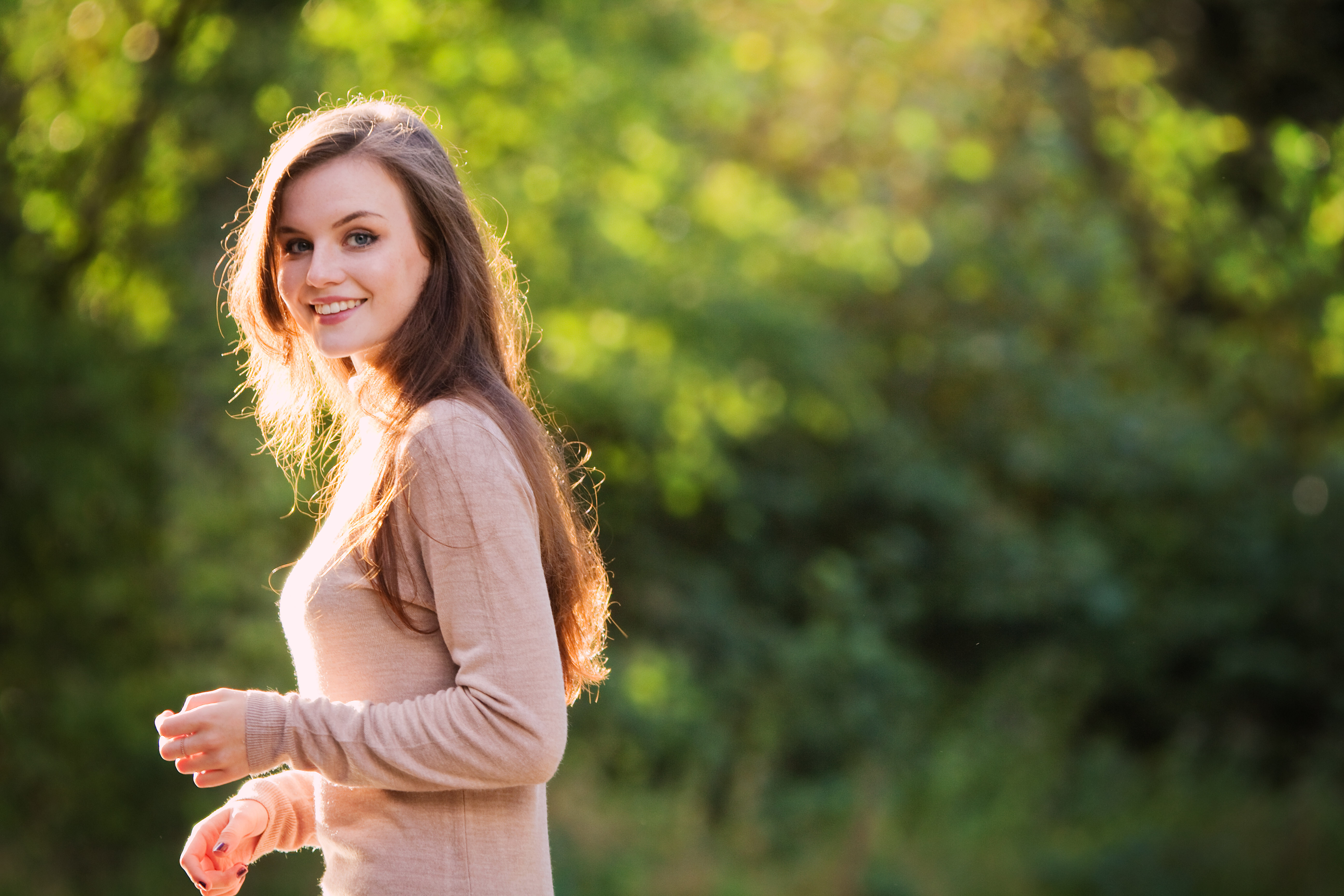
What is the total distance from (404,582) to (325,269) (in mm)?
422

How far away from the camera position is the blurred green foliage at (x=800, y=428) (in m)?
5.87

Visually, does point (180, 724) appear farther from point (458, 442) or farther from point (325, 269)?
point (325, 269)

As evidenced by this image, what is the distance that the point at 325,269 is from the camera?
1593 millimetres

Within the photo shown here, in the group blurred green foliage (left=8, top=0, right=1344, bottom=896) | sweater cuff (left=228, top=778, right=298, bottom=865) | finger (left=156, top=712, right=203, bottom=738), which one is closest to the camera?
finger (left=156, top=712, right=203, bottom=738)

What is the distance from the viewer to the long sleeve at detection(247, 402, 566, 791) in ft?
4.62

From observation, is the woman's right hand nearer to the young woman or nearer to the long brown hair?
the young woman

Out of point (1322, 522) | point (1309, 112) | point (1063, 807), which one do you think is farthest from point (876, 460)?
point (1309, 112)

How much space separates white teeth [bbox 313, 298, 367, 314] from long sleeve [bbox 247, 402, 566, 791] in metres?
0.26

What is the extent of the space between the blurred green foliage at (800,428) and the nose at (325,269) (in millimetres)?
2461

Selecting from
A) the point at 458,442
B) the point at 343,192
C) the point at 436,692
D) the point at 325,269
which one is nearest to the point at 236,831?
the point at 436,692

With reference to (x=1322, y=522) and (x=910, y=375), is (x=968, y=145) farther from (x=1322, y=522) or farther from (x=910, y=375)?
(x=1322, y=522)

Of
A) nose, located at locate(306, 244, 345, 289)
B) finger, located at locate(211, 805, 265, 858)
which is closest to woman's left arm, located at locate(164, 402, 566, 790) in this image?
finger, located at locate(211, 805, 265, 858)

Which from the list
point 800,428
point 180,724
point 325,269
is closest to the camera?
point 180,724

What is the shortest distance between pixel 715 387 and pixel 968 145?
3.45 m
